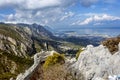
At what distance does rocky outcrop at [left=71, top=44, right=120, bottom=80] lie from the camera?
35.5m

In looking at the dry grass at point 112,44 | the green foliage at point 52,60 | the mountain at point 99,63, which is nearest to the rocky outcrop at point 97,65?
the mountain at point 99,63

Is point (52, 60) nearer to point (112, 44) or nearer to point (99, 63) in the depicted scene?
point (112, 44)

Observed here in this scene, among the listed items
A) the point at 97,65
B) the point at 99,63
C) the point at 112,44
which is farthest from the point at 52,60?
the point at 97,65

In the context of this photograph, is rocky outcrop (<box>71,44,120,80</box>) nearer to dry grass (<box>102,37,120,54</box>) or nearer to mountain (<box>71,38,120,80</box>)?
mountain (<box>71,38,120,80</box>)

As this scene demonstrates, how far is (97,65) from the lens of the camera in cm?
3766

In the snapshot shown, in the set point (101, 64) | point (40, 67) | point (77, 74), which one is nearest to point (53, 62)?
point (40, 67)

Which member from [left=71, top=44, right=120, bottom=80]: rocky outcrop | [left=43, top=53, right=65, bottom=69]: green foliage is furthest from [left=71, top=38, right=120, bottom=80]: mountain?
[left=43, top=53, right=65, bottom=69]: green foliage

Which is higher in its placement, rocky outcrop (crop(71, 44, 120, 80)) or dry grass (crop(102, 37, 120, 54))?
dry grass (crop(102, 37, 120, 54))

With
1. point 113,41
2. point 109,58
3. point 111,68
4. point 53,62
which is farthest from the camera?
point 53,62

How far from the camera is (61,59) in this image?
172ft

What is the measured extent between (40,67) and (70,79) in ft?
39.1

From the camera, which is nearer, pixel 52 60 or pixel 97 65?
pixel 97 65

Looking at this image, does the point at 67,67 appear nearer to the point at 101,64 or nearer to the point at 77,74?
the point at 77,74

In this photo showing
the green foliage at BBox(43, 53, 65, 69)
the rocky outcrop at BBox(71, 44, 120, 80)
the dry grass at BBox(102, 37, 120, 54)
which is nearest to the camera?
the rocky outcrop at BBox(71, 44, 120, 80)
